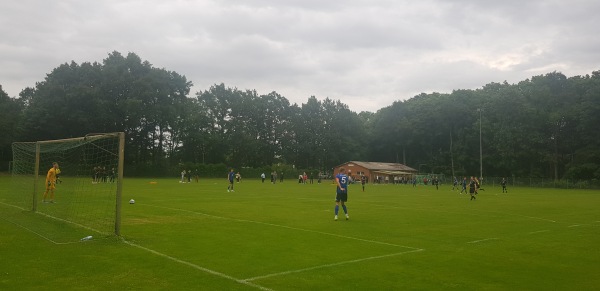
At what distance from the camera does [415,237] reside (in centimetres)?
1343

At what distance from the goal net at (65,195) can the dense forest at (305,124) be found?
149ft

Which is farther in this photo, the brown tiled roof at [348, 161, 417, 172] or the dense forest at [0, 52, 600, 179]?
the brown tiled roof at [348, 161, 417, 172]

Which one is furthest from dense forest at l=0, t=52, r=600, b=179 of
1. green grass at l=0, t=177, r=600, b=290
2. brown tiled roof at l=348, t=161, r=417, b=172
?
green grass at l=0, t=177, r=600, b=290

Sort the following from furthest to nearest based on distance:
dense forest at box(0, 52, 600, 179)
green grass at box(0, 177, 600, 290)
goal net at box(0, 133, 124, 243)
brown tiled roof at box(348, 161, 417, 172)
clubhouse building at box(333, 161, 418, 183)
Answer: brown tiled roof at box(348, 161, 417, 172) < clubhouse building at box(333, 161, 418, 183) < dense forest at box(0, 52, 600, 179) < goal net at box(0, 133, 124, 243) < green grass at box(0, 177, 600, 290)

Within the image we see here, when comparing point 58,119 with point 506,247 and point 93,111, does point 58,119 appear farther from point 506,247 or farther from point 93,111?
point 506,247

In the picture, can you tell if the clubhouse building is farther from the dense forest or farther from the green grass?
the green grass

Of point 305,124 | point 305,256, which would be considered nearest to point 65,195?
point 305,256

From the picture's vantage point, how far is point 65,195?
25250 millimetres

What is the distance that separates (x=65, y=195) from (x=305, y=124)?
3282 inches

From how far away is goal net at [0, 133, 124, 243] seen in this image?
13.1 metres

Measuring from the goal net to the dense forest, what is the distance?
45.3m

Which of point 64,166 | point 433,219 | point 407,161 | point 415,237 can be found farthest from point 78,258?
point 407,161

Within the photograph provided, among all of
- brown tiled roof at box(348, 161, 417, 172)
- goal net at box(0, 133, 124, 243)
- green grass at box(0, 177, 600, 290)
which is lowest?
green grass at box(0, 177, 600, 290)

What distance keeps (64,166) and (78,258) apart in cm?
1791
